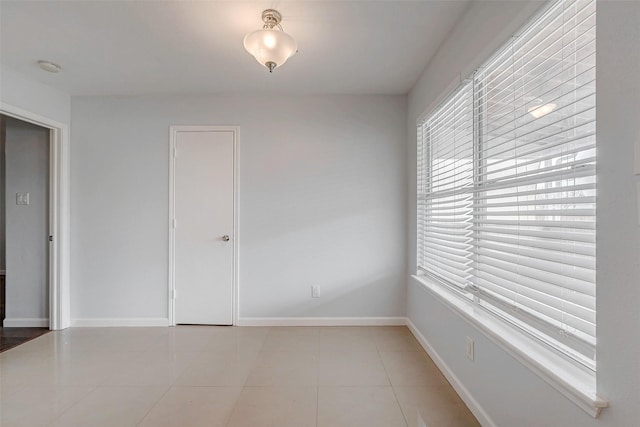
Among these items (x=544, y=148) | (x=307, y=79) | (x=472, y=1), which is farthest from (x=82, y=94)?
(x=544, y=148)

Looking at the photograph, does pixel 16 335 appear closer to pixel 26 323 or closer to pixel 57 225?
pixel 26 323

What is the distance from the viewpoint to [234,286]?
315 cm

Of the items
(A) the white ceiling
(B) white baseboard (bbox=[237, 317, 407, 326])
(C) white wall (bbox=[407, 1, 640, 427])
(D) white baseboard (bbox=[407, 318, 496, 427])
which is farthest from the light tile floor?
(A) the white ceiling

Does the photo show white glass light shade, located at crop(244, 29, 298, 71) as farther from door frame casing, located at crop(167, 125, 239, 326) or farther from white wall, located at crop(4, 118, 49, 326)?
white wall, located at crop(4, 118, 49, 326)

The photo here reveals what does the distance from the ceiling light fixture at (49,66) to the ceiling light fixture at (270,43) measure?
1924 mm

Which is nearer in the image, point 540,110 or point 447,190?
point 540,110

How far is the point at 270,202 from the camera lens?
10.4 feet

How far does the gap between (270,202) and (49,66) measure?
2.18 m

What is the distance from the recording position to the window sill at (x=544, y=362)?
0.99m

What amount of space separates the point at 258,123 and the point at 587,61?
105 inches

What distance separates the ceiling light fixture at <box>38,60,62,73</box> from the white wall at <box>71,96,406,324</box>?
22.7 inches

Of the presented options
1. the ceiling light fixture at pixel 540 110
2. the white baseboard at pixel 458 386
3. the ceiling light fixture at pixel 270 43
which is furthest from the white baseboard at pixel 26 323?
the ceiling light fixture at pixel 540 110

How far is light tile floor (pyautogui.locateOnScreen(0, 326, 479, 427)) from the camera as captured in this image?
5.72 ft

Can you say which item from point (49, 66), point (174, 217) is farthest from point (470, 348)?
point (49, 66)
